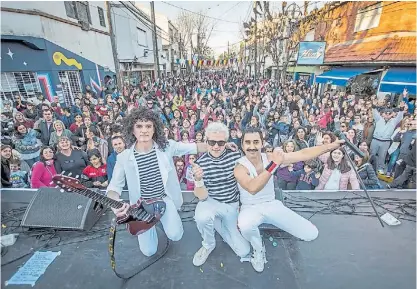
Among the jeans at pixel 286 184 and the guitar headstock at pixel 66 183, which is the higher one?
the guitar headstock at pixel 66 183

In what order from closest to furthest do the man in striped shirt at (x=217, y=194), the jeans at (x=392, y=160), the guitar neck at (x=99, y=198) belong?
1. the guitar neck at (x=99, y=198)
2. the man in striped shirt at (x=217, y=194)
3. the jeans at (x=392, y=160)

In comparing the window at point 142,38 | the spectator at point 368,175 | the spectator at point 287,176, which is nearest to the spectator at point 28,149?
the spectator at point 287,176

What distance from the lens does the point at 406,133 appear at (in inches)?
186

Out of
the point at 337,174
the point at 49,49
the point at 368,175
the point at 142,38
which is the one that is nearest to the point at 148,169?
the point at 337,174

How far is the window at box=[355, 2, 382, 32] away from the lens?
12.1 m

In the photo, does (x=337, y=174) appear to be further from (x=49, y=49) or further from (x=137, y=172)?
(x=49, y=49)

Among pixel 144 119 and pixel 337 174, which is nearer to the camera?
pixel 144 119

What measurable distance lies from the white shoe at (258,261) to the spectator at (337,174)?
2001mm

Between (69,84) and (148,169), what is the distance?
43.2 feet

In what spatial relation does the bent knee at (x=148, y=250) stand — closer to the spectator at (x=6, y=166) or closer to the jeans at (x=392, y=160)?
the spectator at (x=6, y=166)

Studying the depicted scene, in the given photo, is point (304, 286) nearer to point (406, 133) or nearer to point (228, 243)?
point (228, 243)

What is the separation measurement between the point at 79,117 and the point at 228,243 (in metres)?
5.48

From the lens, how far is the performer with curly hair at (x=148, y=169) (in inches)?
108

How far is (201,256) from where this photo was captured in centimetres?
259
